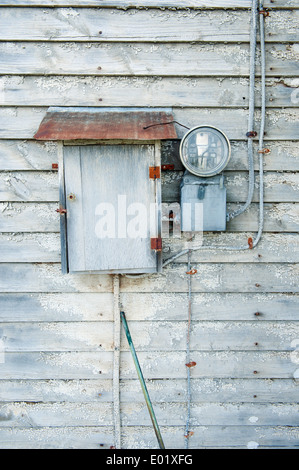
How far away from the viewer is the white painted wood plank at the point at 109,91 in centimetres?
186

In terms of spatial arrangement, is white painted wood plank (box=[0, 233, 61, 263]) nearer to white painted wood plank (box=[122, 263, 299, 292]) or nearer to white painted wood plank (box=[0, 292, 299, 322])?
white painted wood plank (box=[0, 292, 299, 322])

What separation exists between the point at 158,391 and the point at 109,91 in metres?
1.89

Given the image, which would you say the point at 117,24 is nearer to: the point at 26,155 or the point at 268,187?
the point at 26,155

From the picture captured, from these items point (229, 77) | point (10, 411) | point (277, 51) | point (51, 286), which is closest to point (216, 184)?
point (229, 77)

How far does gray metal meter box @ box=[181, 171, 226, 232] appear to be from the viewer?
1.77 meters

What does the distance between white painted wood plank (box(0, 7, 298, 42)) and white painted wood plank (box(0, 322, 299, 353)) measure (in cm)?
171

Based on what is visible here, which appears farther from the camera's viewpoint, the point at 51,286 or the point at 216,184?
the point at 51,286

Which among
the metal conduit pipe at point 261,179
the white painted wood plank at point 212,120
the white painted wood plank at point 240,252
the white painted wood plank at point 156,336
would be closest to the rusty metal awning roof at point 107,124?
the white painted wood plank at point 212,120

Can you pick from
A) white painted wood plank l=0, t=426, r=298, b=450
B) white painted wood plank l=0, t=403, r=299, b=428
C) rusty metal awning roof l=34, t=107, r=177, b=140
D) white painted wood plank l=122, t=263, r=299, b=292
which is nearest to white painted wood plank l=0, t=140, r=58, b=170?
rusty metal awning roof l=34, t=107, r=177, b=140

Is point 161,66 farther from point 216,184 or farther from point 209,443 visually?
point 209,443

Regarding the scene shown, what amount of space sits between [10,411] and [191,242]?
160cm

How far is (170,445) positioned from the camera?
6.79 feet

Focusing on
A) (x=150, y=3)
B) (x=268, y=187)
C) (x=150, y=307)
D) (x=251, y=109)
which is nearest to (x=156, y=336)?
(x=150, y=307)

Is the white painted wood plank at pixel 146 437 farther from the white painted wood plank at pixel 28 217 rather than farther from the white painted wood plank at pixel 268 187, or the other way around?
the white painted wood plank at pixel 268 187
